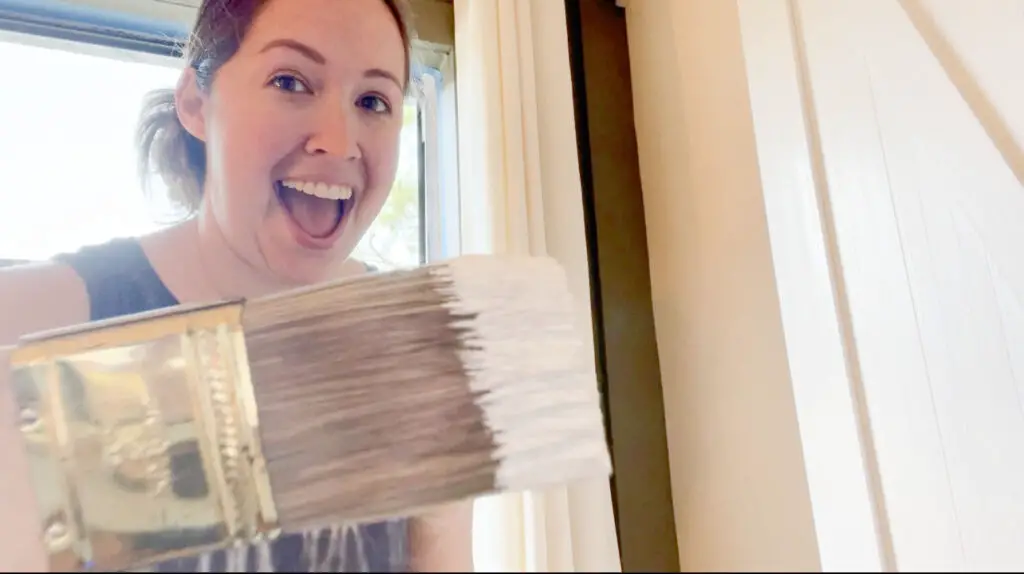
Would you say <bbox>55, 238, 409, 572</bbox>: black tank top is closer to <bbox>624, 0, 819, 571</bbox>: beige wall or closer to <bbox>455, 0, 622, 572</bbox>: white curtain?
<bbox>455, 0, 622, 572</bbox>: white curtain

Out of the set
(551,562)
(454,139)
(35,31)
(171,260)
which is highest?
(35,31)

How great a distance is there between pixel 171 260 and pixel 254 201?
8cm

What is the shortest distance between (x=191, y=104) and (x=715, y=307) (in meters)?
0.44

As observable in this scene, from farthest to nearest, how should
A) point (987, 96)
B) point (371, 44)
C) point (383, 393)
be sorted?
point (987, 96) → point (371, 44) → point (383, 393)

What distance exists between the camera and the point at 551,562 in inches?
22.5

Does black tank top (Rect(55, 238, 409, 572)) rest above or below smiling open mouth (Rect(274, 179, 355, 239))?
below

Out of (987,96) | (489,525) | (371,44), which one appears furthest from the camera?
(987,96)

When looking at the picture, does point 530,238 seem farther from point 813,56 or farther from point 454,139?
point 813,56

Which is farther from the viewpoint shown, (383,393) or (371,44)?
(371,44)

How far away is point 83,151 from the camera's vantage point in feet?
2.57

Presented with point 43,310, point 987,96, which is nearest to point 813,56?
point 987,96

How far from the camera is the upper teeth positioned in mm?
699

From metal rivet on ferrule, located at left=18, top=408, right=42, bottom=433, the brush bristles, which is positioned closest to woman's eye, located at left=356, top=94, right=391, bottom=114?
the brush bristles

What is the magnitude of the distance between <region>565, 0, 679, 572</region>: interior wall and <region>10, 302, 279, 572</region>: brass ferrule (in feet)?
0.94
